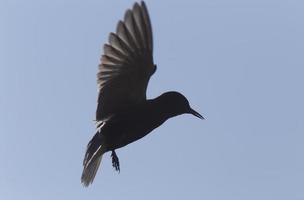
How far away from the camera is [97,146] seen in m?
10.4

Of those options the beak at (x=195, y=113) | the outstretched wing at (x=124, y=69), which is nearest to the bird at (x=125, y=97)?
the outstretched wing at (x=124, y=69)

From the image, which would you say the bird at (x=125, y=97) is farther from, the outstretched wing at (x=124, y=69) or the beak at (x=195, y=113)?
the beak at (x=195, y=113)

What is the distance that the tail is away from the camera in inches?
409

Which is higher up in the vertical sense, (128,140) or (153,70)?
(153,70)

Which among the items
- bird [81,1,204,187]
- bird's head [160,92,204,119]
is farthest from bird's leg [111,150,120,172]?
bird's head [160,92,204,119]

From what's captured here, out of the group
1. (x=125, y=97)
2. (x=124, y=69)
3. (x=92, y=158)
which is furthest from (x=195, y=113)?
(x=92, y=158)

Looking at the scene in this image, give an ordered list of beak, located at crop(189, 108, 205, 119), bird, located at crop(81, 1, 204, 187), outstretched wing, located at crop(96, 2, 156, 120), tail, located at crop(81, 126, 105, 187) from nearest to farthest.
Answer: outstretched wing, located at crop(96, 2, 156, 120), bird, located at crop(81, 1, 204, 187), tail, located at crop(81, 126, 105, 187), beak, located at crop(189, 108, 205, 119)

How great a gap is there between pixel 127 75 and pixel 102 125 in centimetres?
71

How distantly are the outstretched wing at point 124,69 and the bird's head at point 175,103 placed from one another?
33cm

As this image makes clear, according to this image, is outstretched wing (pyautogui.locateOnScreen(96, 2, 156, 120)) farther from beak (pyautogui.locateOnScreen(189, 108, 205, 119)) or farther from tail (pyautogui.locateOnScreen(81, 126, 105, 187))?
beak (pyautogui.locateOnScreen(189, 108, 205, 119))

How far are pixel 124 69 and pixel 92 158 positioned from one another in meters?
1.28

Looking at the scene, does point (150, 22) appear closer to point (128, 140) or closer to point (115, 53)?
point (115, 53)

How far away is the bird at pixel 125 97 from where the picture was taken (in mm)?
9992

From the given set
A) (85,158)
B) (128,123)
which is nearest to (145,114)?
(128,123)
